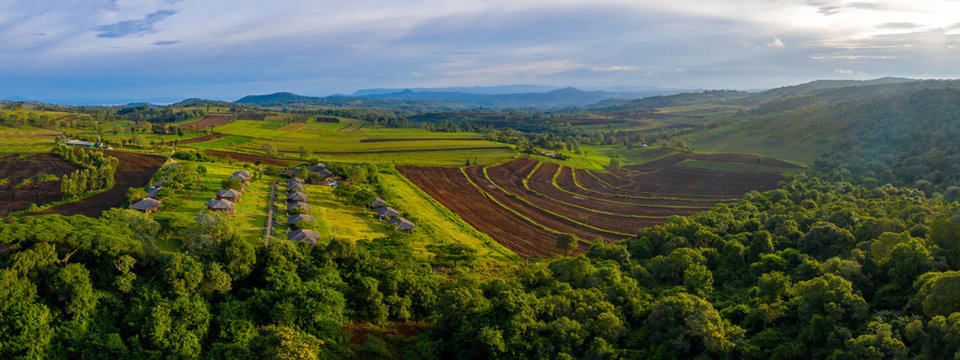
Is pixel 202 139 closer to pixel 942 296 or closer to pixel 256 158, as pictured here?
pixel 256 158

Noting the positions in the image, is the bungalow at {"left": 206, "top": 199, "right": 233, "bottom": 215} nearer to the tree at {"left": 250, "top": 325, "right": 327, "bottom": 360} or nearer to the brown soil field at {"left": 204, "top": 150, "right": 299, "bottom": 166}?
the tree at {"left": 250, "top": 325, "right": 327, "bottom": 360}

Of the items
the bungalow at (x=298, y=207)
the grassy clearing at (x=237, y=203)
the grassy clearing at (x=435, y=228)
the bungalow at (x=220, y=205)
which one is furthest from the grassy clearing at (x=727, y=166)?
the bungalow at (x=220, y=205)

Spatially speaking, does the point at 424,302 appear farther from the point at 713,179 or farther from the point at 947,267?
the point at 713,179

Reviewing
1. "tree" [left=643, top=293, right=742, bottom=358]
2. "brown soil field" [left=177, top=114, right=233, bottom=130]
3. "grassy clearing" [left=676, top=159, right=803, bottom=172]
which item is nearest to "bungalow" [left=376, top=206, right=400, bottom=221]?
"tree" [left=643, top=293, right=742, bottom=358]

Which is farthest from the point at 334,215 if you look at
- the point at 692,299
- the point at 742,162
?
the point at 742,162

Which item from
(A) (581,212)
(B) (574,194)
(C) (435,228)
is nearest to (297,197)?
(C) (435,228)

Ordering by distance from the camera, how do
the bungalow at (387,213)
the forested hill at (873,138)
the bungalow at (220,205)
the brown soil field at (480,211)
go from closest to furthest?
1. the bungalow at (220,205)
2. the bungalow at (387,213)
3. the brown soil field at (480,211)
4. the forested hill at (873,138)

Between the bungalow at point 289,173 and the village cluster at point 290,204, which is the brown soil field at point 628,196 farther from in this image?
the bungalow at point 289,173
